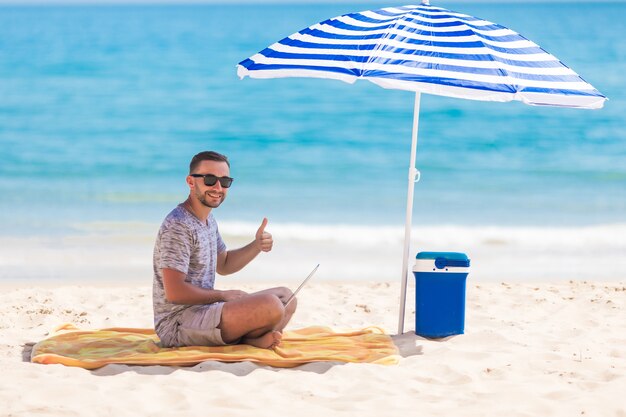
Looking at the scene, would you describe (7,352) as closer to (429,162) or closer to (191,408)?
(191,408)

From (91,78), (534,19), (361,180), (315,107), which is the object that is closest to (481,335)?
(361,180)

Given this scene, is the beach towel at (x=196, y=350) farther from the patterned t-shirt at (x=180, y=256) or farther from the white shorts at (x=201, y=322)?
the patterned t-shirt at (x=180, y=256)

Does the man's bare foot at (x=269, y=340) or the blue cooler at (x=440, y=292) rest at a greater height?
the blue cooler at (x=440, y=292)

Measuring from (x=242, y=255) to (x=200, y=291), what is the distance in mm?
494

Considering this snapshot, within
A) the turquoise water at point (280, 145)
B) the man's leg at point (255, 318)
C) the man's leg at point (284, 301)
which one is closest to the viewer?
the man's leg at point (255, 318)

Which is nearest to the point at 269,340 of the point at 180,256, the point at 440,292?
the point at 180,256

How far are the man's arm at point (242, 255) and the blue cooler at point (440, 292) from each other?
2.99ft

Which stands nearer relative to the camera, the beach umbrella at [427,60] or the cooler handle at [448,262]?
the beach umbrella at [427,60]

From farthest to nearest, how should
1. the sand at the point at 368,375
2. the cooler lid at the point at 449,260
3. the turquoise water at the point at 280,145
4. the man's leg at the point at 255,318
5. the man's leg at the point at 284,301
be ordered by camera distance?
the turquoise water at the point at 280,145
the cooler lid at the point at 449,260
the man's leg at the point at 284,301
the man's leg at the point at 255,318
the sand at the point at 368,375

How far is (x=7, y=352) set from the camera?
5262 mm

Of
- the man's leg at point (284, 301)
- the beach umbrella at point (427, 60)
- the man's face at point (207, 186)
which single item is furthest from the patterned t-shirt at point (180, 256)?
the beach umbrella at point (427, 60)

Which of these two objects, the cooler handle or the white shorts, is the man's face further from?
the cooler handle

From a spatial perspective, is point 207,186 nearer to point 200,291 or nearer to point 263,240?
point 263,240

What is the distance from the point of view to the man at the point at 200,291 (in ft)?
16.4
